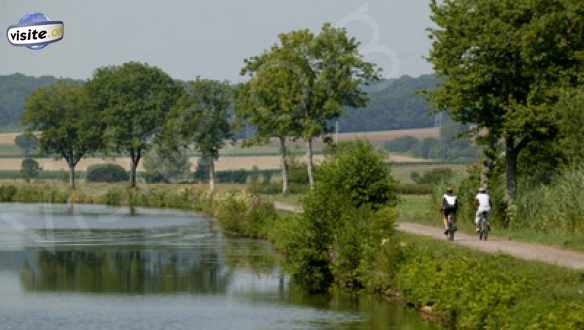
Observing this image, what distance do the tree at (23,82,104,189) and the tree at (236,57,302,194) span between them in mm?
41191

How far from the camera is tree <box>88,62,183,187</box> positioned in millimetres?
122938

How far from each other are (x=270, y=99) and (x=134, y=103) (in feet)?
136

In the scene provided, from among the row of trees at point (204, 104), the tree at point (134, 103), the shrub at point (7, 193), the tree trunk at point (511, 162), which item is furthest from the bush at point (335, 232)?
the tree at point (134, 103)

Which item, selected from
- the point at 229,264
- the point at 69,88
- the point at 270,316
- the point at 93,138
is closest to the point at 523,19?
the point at 229,264

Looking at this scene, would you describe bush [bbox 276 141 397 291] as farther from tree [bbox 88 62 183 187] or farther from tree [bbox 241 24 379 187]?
tree [bbox 88 62 183 187]

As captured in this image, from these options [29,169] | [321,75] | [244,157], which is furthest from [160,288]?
[244,157]

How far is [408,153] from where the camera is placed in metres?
167

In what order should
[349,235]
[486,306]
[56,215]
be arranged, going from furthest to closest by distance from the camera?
[56,215], [349,235], [486,306]

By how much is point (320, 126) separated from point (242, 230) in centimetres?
2388

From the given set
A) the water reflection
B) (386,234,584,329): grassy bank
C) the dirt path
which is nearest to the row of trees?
the water reflection

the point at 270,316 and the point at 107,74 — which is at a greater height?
the point at 107,74

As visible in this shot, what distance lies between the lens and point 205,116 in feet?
375

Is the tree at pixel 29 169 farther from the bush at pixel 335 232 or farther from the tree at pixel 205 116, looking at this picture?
the bush at pixel 335 232

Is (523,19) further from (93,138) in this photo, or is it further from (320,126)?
(93,138)
